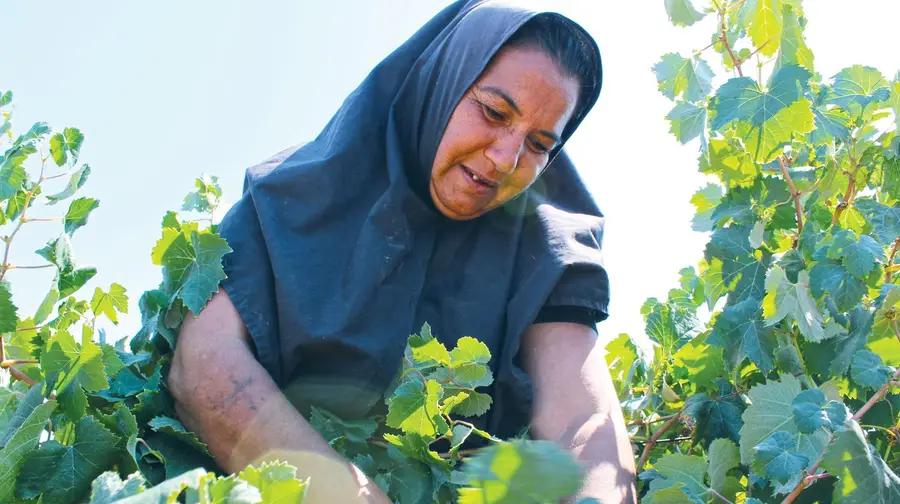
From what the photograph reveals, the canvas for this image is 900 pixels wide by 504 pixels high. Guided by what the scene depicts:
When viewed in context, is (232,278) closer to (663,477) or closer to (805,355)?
(663,477)

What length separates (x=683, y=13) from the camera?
2.27 metres

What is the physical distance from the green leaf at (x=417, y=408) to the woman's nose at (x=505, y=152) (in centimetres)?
75

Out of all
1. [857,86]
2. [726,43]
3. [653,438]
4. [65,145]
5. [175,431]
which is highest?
[726,43]

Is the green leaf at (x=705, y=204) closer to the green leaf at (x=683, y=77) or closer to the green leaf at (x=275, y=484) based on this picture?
the green leaf at (x=683, y=77)

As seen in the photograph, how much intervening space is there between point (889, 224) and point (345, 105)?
1432 mm

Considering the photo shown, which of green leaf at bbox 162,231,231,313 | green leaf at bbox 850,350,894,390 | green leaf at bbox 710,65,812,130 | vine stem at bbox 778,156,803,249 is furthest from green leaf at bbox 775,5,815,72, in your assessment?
green leaf at bbox 162,231,231,313

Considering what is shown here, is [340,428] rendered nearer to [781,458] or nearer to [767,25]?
[781,458]

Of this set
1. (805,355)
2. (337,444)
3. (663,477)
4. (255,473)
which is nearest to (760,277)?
(805,355)

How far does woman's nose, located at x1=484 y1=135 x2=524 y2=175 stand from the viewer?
2195mm

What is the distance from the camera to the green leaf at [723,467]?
5.79 ft

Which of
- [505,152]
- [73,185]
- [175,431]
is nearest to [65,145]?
[73,185]

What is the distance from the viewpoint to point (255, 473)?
0.92 meters

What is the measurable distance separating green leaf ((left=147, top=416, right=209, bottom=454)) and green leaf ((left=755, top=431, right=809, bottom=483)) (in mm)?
1075

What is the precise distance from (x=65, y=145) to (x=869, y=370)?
1914 millimetres
